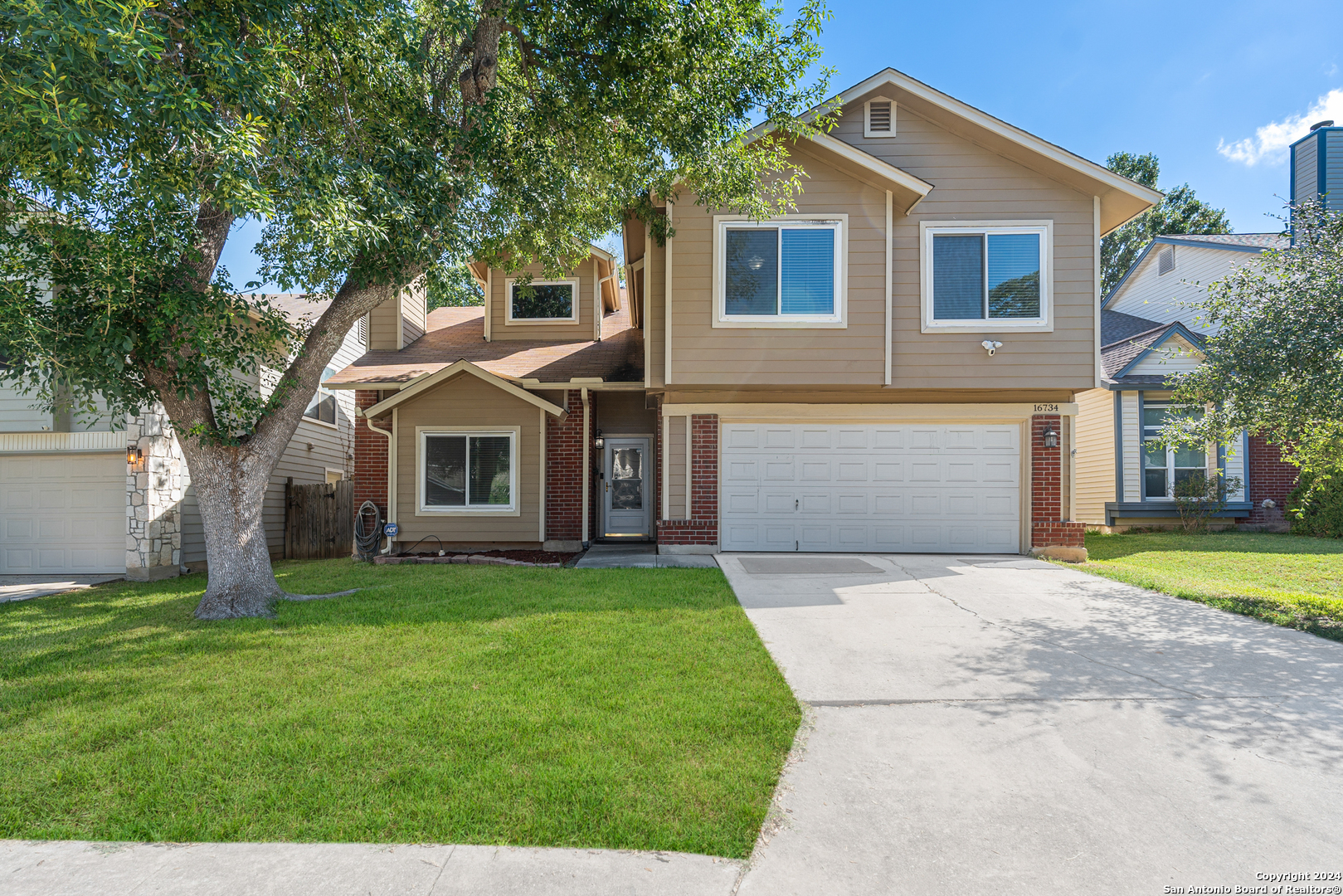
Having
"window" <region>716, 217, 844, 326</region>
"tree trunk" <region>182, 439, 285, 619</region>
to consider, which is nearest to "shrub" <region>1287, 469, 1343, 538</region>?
"window" <region>716, 217, 844, 326</region>

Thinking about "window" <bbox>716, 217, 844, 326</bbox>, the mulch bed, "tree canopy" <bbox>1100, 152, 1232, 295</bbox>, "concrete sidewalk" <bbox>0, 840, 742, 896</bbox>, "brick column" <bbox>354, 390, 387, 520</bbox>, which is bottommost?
the mulch bed

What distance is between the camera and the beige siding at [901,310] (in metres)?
10.0

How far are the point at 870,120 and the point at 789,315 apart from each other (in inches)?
141

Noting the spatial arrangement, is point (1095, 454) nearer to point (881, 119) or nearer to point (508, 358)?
point (881, 119)

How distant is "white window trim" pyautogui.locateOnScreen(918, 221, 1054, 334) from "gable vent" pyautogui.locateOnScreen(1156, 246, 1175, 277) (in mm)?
12117

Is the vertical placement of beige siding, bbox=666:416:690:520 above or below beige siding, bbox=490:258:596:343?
below

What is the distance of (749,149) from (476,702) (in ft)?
27.2

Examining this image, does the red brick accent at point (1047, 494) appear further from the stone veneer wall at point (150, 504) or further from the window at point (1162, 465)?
the stone veneer wall at point (150, 504)

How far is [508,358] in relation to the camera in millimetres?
13273

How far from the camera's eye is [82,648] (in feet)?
19.0

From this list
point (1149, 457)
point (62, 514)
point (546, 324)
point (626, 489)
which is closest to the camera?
point (62, 514)

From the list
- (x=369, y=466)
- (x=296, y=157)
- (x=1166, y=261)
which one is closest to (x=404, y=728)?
(x=296, y=157)

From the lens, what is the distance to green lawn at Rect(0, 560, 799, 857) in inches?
116

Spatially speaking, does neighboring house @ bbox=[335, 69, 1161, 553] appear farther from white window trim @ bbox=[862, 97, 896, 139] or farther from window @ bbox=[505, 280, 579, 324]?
window @ bbox=[505, 280, 579, 324]
